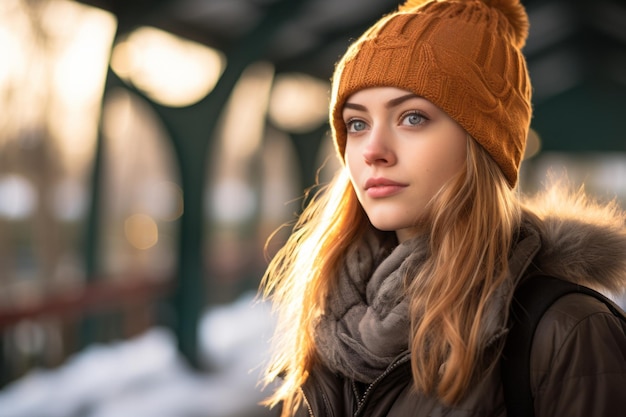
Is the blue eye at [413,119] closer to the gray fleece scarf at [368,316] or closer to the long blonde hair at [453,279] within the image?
the long blonde hair at [453,279]

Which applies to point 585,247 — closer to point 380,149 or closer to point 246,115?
point 380,149

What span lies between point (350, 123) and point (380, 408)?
0.62m

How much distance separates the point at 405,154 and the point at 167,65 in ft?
16.5

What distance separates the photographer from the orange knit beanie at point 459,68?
134cm

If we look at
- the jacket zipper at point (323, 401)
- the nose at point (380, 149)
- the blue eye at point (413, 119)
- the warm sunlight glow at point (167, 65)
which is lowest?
the jacket zipper at point (323, 401)

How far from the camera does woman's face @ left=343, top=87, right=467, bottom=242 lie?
134 centimetres

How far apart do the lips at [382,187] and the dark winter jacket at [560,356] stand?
0.90ft

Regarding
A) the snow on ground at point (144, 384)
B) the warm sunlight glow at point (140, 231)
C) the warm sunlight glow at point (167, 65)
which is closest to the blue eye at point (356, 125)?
the snow on ground at point (144, 384)

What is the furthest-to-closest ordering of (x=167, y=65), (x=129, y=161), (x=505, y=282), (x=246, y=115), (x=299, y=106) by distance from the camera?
(x=246, y=115) < (x=299, y=106) < (x=129, y=161) < (x=167, y=65) < (x=505, y=282)

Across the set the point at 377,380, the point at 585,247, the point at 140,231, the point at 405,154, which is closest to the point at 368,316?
the point at 377,380

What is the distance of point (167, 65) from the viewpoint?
19.6 feet

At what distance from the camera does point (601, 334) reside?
109 centimetres

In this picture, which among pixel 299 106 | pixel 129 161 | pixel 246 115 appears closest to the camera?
pixel 129 161

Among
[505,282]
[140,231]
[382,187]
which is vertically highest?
[382,187]
